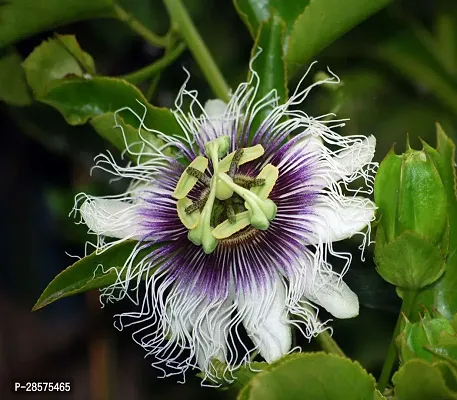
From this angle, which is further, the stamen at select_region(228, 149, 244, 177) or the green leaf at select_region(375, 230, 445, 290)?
the stamen at select_region(228, 149, 244, 177)

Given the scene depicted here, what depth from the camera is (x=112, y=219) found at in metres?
0.99

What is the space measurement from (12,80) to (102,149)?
192mm

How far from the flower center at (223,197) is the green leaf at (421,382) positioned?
0.96ft

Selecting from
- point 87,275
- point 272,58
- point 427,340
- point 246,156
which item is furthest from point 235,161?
point 427,340

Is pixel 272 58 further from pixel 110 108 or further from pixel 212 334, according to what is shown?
pixel 212 334

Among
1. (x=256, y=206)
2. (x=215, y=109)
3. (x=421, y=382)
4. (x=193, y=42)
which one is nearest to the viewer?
(x=421, y=382)

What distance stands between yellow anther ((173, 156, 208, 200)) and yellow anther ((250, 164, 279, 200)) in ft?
0.24

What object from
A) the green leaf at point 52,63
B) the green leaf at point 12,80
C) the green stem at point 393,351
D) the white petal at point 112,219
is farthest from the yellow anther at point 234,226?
the green leaf at point 12,80

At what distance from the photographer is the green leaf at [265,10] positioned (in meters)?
1.08

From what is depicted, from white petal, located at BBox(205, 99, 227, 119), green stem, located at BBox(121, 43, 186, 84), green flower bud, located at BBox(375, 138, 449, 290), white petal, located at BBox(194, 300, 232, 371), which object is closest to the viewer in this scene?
green flower bud, located at BBox(375, 138, 449, 290)

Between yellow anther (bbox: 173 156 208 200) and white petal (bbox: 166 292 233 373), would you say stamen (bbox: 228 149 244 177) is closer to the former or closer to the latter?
yellow anther (bbox: 173 156 208 200)

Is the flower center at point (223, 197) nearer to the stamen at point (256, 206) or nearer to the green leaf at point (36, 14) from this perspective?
the stamen at point (256, 206)

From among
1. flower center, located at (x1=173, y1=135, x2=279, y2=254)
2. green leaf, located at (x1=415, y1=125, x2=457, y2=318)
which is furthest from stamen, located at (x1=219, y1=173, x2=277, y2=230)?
green leaf, located at (x1=415, y1=125, x2=457, y2=318)

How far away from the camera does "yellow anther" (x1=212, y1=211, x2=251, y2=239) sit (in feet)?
3.29
